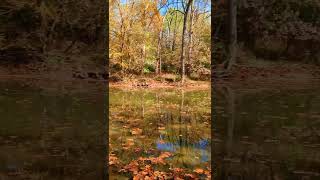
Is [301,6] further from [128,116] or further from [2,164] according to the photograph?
[2,164]

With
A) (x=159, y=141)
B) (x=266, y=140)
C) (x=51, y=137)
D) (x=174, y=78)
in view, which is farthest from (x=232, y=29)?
(x=51, y=137)

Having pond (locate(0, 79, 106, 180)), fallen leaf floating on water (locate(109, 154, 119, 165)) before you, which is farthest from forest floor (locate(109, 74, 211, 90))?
fallen leaf floating on water (locate(109, 154, 119, 165))

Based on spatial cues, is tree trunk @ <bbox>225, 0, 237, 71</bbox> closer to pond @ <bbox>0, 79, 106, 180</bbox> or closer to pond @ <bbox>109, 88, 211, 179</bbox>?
pond @ <bbox>109, 88, 211, 179</bbox>

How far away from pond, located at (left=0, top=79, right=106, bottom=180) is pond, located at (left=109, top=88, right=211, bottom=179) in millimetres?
295

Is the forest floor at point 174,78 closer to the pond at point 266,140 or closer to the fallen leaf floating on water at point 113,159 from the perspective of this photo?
the pond at point 266,140

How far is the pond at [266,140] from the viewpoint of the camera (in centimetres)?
537

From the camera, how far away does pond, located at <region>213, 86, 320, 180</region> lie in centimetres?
537

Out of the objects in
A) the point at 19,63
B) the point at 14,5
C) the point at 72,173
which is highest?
the point at 14,5

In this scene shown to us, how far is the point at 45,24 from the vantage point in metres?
22.1

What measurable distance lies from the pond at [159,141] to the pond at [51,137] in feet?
0.97

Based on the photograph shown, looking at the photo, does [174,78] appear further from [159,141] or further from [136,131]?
[159,141]

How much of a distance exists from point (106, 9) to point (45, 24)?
344cm

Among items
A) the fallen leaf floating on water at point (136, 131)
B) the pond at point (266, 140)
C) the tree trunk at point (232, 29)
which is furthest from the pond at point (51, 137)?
the tree trunk at point (232, 29)

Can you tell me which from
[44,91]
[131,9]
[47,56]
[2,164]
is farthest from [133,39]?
[2,164]
